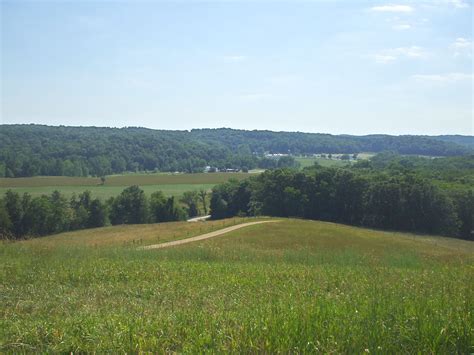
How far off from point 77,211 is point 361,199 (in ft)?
171

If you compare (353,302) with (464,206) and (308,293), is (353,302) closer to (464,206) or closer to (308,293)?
(308,293)

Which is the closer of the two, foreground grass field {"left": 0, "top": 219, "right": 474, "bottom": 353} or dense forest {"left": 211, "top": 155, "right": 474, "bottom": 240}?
foreground grass field {"left": 0, "top": 219, "right": 474, "bottom": 353}

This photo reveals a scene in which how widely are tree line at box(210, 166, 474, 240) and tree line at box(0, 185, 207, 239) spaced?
1282 cm

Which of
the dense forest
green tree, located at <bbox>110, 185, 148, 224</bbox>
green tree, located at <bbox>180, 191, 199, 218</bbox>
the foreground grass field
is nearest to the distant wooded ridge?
green tree, located at <bbox>110, 185, 148, 224</bbox>

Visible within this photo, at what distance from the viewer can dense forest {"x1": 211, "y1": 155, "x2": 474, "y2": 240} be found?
7331 centimetres

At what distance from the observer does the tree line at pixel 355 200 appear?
2884 inches

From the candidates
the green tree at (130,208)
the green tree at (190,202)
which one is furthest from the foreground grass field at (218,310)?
the green tree at (190,202)

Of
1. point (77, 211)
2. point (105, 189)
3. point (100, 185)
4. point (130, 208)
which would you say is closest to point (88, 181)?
point (100, 185)

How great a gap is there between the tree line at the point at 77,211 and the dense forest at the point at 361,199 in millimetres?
12755

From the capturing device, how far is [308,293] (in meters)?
10.1

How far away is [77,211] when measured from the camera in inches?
3135

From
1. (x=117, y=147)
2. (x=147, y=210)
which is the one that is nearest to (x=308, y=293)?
(x=147, y=210)

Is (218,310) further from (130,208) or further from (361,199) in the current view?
(130,208)

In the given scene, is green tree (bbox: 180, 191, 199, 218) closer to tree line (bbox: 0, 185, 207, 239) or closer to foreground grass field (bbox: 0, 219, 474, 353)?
tree line (bbox: 0, 185, 207, 239)
